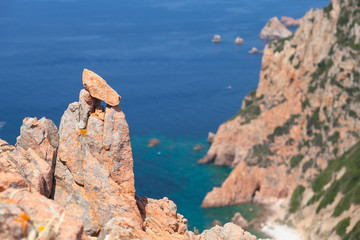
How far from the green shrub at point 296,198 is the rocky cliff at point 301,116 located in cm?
42

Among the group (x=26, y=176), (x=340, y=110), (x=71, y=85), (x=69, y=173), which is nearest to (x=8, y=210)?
(x=26, y=176)

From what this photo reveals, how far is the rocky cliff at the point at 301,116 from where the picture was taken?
12344 cm

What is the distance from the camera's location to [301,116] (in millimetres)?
136875

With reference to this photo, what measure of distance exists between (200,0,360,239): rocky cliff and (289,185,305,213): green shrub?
16.6 inches

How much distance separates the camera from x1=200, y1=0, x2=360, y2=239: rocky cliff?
123438 mm

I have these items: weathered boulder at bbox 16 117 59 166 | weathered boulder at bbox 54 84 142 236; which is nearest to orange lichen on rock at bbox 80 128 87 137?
weathered boulder at bbox 54 84 142 236

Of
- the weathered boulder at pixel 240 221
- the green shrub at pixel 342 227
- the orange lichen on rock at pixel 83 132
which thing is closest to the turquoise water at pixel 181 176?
the weathered boulder at pixel 240 221

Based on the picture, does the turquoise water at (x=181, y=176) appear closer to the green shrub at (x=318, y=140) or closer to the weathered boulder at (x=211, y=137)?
the weathered boulder at (x=211, y=137)

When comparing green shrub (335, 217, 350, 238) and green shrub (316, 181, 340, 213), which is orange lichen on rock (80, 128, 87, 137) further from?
green shrub (316, 181, 340, 213)

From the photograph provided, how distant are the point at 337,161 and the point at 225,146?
157ft

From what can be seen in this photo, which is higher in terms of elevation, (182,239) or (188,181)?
(188,181)

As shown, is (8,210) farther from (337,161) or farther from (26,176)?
(337,161)

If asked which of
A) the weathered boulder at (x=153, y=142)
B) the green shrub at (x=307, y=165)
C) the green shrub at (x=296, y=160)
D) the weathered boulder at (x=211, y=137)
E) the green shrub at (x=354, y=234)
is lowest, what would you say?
the green shrub at (x=354, y=234)

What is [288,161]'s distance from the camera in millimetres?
132875
